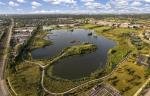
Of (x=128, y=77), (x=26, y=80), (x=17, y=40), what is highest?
(x=17, y=40)

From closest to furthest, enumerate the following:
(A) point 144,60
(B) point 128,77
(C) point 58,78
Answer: (C) point 58,78
(B) point 128,77
(A) point 144,60

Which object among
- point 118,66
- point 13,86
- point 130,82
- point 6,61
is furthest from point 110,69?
point 6,61

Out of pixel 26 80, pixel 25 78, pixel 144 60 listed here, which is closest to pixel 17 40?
pixel 25 78

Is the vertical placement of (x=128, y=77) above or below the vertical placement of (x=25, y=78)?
above

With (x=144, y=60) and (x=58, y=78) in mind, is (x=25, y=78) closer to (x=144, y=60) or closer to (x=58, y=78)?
(x=58, y=78)

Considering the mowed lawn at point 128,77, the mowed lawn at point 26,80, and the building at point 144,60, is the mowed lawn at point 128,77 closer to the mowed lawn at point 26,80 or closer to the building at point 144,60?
the building at point 144,60

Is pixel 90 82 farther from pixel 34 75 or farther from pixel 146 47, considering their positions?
pixel 146 47

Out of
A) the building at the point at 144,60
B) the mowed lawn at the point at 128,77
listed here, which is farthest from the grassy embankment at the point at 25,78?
the building at the point at 144,60

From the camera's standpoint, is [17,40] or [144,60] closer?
[144,60]
